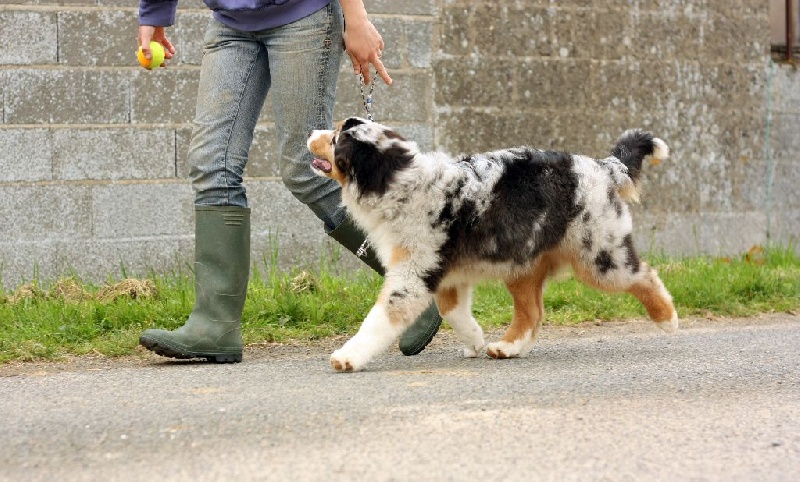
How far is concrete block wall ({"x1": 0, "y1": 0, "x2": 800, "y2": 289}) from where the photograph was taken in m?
6.97

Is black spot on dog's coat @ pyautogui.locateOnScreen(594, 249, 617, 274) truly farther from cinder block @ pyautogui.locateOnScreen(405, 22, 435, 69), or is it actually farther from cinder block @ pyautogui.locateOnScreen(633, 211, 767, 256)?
cinder block @ pyautogui.locateOnScreen(633, 211, 767, 256)

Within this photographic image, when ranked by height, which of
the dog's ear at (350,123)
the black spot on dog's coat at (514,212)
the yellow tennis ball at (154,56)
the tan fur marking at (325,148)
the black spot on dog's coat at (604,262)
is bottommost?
the black spot on dog's coat at (604,262)

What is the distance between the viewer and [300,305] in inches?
235

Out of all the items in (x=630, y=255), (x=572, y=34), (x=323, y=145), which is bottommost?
(x=630, y=255)

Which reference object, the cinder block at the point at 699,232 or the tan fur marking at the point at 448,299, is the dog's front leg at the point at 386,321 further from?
the cinder block at the point at 699,232

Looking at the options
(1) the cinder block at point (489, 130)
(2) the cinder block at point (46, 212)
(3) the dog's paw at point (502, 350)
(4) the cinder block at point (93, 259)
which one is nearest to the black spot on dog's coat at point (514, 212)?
(3) the dog's paw at point (502, 350)

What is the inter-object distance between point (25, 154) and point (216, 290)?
2.69 m

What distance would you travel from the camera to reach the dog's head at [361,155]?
15.3 ft

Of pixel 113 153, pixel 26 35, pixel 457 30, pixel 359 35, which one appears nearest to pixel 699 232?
pixel 457 30

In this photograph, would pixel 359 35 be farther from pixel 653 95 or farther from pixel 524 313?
pixel 653 95

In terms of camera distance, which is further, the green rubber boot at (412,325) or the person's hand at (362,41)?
the green rubber boot at (412,325)

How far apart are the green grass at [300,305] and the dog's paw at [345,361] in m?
1.19

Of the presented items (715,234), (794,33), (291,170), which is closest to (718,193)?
(715,234)

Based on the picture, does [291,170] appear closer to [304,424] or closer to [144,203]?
[304,424]
